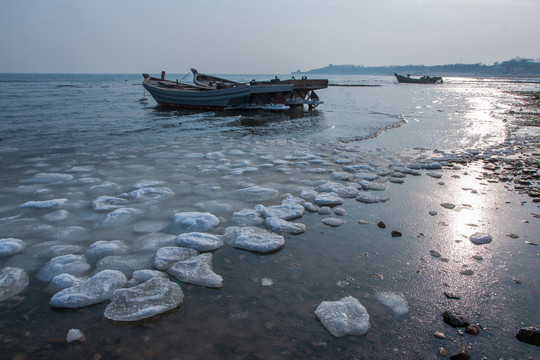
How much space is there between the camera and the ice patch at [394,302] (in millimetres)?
2418

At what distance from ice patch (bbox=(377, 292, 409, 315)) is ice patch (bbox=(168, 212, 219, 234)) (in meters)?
2.06

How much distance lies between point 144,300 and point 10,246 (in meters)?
1.90

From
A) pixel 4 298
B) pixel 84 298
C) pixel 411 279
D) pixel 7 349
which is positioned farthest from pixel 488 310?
pixel 4 298

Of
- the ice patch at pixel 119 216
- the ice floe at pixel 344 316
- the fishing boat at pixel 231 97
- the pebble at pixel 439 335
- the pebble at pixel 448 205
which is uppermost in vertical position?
the fishing boat at pixel 231 97

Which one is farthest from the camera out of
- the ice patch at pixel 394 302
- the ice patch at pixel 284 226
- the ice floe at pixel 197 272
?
the ice patch at pixel 284 226

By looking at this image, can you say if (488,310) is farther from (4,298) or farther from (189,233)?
(4,298)

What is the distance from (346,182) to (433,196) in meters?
1.40

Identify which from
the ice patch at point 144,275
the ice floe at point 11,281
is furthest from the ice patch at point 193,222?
the ice floe at point 11,281

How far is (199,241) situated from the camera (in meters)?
3.41

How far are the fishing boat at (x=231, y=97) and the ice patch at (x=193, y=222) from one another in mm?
13322

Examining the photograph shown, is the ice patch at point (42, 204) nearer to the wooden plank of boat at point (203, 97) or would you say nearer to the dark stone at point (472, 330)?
the dark stone at point (472, 330)

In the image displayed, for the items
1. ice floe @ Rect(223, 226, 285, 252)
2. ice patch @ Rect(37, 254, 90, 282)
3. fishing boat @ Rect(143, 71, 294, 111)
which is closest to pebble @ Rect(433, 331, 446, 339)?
ice floe @ Rect(223, 226, 285, 252)

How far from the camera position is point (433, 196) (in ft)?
16.0

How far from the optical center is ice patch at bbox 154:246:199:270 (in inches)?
119
